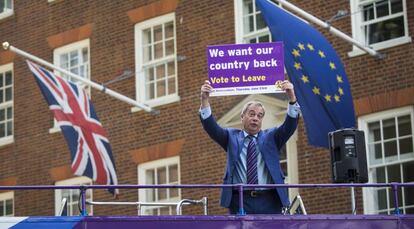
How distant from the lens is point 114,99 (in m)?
25.1

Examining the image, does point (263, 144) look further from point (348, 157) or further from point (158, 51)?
point (158, 51)

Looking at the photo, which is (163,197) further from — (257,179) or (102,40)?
(257,179)

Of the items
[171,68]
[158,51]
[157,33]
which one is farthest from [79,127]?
[157,33]

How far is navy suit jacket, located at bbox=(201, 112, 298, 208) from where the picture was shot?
12.2 m

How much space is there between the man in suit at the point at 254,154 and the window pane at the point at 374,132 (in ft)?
27.9

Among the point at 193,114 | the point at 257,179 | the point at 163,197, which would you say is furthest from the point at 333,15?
the point at 257,179

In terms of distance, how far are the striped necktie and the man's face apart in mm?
130

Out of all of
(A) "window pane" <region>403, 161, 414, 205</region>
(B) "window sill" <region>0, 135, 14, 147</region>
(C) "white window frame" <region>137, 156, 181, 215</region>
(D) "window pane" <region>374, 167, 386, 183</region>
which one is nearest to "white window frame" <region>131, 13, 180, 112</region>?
(C) "white window frame" <region>137, 156, 181, 215</region>

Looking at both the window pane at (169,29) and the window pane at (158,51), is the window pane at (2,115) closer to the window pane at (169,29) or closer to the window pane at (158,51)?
the window pane at (158,51)

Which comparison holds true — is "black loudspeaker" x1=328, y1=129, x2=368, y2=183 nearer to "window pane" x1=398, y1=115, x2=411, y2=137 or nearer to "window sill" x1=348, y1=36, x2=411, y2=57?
"window pane" x1=398, y1=115, x2=411, y2=137

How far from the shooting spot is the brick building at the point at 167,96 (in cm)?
2052

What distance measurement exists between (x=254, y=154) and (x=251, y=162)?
0.38 ft

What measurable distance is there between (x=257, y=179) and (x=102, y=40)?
44.7 feet

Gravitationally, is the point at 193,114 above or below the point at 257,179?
above
